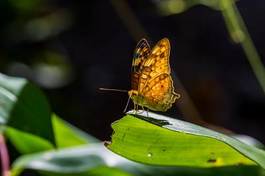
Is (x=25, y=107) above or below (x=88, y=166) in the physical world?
above

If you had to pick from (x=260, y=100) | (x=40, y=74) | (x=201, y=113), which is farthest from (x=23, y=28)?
(x=260, y=100)

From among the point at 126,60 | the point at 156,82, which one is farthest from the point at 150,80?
the point at 126,60

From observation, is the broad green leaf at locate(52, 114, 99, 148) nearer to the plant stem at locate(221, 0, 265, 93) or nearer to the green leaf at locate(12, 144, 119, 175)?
the green leaf at locate(12, 144, 119, 175)

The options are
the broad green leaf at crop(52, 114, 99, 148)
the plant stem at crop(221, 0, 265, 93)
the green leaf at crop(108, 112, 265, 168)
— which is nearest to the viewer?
the green leaf at crop(108, 112, 265, 168)

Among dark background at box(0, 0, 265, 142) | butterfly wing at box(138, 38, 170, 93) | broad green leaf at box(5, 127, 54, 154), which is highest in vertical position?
butterfly wing at box(138, 38, 170, 93)

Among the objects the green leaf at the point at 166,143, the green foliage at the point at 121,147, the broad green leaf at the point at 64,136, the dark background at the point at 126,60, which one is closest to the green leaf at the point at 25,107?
the green foliage at the point at 121,147

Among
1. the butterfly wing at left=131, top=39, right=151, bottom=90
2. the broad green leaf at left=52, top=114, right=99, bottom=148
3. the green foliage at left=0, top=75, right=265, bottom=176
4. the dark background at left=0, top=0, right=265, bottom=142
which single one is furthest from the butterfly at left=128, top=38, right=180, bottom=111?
the dark background at left=0, top=0, right=265, bottom=142

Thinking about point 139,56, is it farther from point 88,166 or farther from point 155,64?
point 88,166
